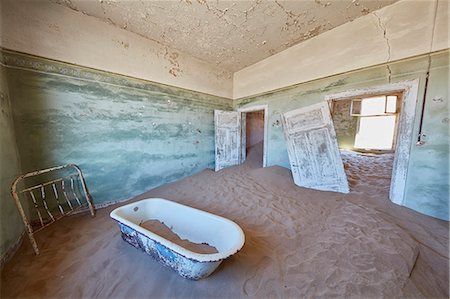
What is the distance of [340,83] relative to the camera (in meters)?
2.64

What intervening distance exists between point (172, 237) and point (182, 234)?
0.12 m

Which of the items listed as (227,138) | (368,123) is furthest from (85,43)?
(368,123)

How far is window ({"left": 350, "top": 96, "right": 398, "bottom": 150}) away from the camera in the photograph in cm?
659

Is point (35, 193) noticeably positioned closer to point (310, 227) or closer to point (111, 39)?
point (111, 39)

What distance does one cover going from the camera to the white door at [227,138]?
4.12 m

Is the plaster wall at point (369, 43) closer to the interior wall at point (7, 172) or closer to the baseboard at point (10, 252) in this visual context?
the interior wall at point (7, 172)

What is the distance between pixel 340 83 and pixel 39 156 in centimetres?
466

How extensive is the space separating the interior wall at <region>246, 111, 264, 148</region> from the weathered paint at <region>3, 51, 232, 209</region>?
2608mm

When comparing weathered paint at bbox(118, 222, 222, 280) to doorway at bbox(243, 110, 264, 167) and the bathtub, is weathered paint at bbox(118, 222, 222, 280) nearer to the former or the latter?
the bathtub

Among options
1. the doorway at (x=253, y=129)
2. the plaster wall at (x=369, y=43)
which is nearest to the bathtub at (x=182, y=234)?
the plaster wall at (x=369, y=43)

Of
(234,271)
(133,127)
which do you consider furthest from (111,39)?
(234,271)

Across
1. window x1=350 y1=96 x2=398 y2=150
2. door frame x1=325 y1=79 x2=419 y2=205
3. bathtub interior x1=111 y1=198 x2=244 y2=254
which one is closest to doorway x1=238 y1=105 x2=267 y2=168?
door frame x1=325 y1=79 x2=419 y2=205

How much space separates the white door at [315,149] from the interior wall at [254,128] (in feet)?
9.40

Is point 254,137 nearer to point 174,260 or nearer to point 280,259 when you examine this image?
point 280,259
